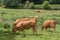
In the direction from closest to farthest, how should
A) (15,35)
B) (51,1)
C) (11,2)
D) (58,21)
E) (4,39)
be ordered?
(4,39), (15,35), (58,21), (11,2), (51,1)

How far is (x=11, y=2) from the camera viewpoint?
47531mm

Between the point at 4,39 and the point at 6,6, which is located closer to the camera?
the point at 4,39

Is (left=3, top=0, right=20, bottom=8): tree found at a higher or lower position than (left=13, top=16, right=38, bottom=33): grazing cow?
lower

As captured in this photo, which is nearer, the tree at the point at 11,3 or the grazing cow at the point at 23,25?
the grazing cow at the point at 23,25

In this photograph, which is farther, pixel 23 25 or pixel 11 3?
pixel 11 3

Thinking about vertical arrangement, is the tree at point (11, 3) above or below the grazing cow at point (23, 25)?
below

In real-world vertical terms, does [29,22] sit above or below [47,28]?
above

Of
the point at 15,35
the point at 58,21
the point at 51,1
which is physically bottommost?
the point at 51,1

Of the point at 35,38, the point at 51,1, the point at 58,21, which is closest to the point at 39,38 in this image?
the point at 35,38

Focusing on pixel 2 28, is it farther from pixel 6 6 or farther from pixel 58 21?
pixel 6 6

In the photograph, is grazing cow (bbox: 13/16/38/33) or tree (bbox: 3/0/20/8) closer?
grazing cow (bbox: 13/16/38/33)

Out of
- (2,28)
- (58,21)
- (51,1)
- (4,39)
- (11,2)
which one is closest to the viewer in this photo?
(4,39)

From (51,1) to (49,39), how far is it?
44332 mm

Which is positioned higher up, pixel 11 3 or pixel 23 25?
pixel 23 25
